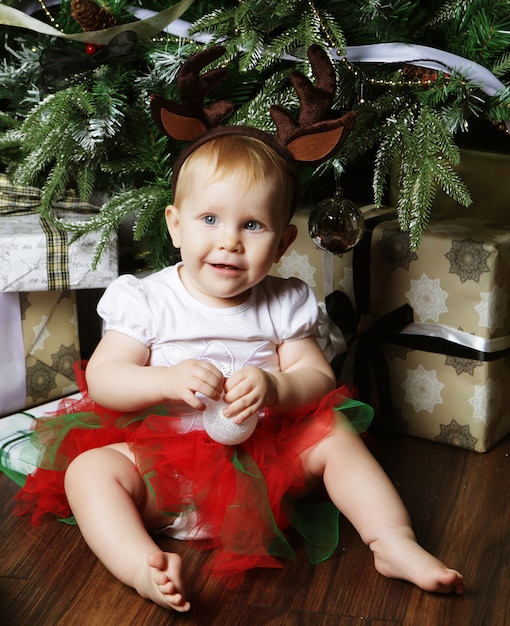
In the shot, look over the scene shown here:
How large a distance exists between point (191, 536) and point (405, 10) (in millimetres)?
825

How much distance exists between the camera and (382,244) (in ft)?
4.27

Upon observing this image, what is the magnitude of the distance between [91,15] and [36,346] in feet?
1.87

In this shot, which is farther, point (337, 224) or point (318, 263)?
point (318, 263)

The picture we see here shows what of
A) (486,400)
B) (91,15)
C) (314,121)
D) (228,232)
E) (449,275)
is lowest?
(486,400)

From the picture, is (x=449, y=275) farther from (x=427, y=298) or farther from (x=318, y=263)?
(x=318, y=263)

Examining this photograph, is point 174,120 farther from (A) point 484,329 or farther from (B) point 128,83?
(A) point 484,329

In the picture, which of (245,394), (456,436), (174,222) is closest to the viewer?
(245,394)

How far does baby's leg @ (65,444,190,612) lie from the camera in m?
0.88

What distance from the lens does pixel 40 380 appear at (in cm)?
140

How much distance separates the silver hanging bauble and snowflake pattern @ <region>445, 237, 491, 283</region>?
17cm

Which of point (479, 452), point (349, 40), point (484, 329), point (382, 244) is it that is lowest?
point (479, 452)

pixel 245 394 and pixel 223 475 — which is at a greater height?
pixel 245 394

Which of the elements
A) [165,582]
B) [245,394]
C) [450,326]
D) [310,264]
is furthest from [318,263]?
[165,582]

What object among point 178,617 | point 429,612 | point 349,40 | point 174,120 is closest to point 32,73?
point 174,120
